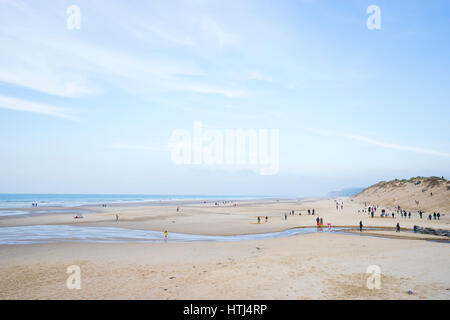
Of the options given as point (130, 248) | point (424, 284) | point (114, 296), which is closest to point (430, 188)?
point (424, 284)

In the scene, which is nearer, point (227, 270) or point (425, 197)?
point (227, 270)

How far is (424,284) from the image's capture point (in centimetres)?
1391

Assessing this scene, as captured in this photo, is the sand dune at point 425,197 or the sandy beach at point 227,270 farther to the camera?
the sand dune at point 425,197

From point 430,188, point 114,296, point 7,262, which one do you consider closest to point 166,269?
point 114,296

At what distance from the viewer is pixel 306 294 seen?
1277 cm

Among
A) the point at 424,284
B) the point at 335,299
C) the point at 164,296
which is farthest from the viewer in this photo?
the point at 424,284

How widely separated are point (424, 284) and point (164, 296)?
12492 mm

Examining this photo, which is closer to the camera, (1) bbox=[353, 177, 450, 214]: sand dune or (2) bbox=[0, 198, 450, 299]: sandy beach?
(2) bbox=[0, 198, 450, 299]: sandy beach
